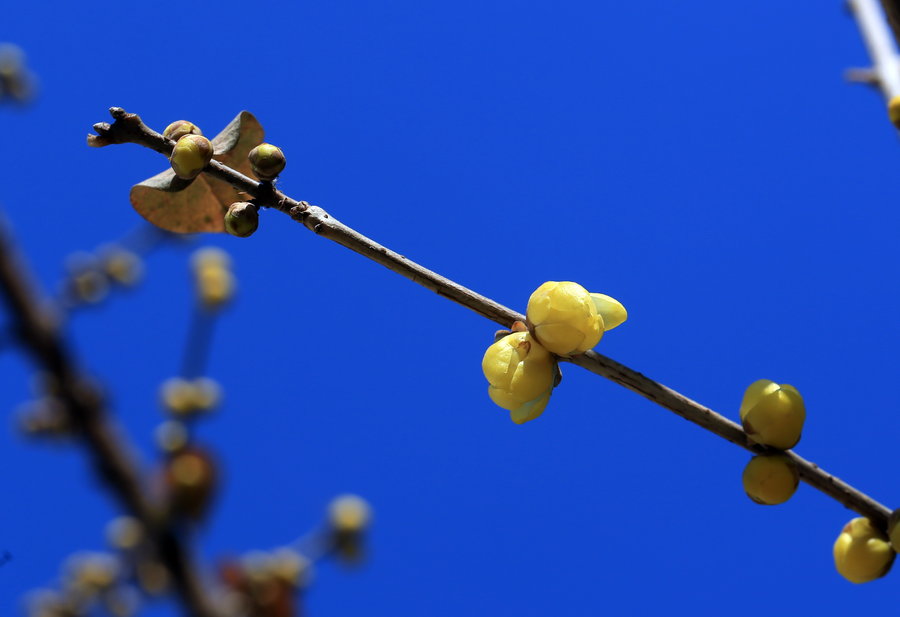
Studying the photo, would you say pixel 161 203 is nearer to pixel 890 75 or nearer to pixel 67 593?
pixel 67 593

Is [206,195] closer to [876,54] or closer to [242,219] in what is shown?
[242,219]

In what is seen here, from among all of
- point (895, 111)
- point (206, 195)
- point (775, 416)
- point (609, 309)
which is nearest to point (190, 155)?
point (206, 195)

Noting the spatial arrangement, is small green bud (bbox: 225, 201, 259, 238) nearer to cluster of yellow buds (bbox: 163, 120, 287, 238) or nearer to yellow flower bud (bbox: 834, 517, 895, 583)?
cluster of yellow buds (bbox: 163, 120, 287, 238)

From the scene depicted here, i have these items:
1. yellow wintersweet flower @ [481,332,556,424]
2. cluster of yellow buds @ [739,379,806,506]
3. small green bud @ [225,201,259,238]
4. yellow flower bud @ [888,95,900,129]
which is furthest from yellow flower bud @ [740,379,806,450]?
small green bud @ [225,201,259,238]

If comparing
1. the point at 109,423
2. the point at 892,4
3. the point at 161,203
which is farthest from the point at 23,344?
the point at 892,4

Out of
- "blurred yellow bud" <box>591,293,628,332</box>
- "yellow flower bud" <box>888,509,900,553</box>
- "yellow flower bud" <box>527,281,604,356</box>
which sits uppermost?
"blurred yellow bud" <box>591,293,628,332</box>
